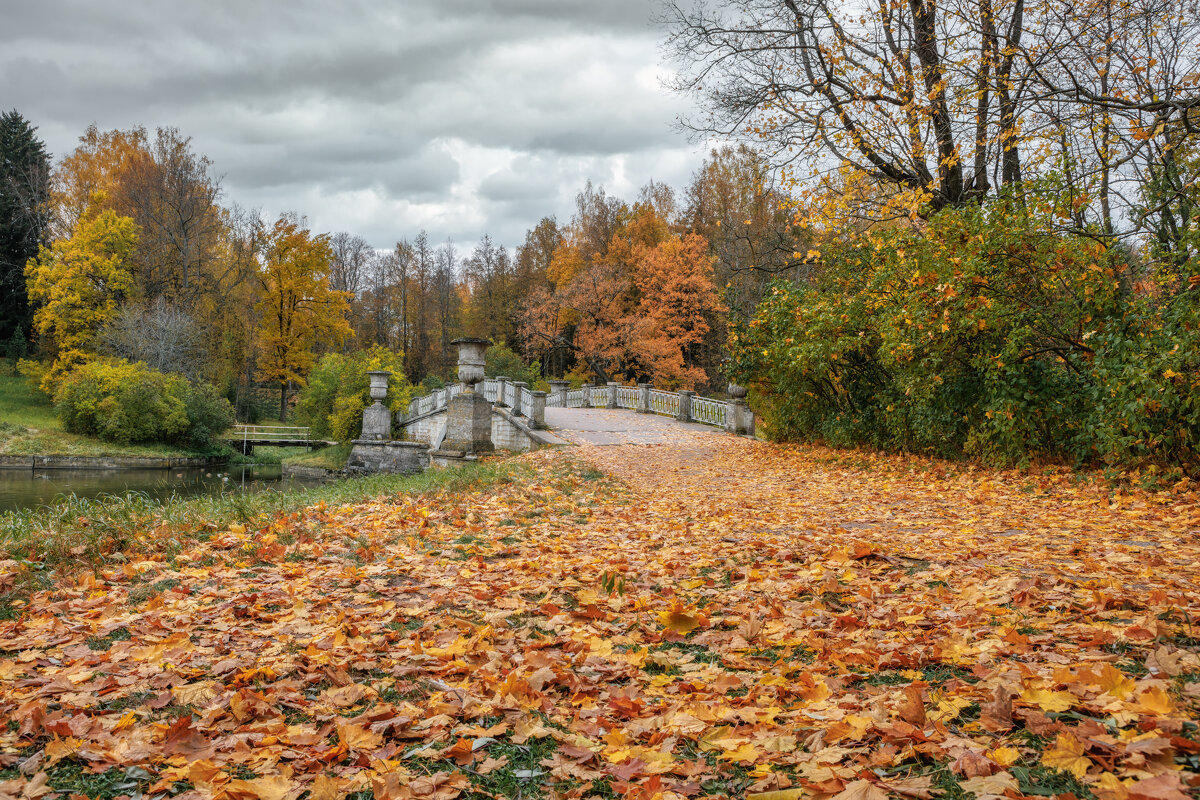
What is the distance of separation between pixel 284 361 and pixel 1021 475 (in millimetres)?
38858

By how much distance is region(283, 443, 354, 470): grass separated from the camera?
30398mm

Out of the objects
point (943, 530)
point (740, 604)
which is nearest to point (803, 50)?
point (943, 530)

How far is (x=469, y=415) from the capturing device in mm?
18297

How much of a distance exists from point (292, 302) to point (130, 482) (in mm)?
17590

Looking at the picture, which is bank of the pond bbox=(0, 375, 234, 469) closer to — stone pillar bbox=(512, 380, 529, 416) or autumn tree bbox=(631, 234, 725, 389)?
stone pillar bbox=(512, 380, 529, 416)

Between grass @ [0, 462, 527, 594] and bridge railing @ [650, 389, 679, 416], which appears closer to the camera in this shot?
grass @ [0, 462, 527, 594]

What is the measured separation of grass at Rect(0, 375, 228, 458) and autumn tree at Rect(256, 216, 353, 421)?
815 centimetres

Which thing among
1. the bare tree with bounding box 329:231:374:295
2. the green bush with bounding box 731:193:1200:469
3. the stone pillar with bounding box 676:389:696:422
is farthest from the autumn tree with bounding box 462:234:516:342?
the green bush with bounding box 731:193:1200:469

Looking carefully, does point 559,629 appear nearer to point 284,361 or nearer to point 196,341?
point 196,341

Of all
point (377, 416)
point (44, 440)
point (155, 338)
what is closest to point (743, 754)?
point (377, 416)

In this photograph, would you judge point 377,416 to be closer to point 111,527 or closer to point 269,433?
point 269,433

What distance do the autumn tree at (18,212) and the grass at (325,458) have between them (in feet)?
70.3

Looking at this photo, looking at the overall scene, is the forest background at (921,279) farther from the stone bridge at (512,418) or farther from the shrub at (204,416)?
the stone bridge at (512,418)

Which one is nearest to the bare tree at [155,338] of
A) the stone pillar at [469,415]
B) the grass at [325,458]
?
the grass at [325,458]
